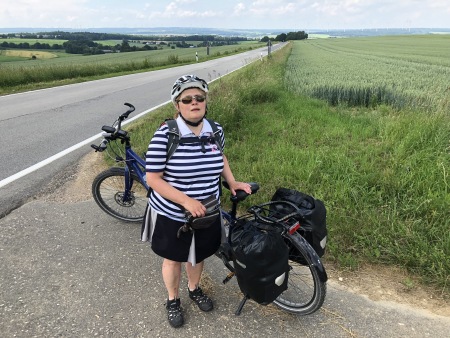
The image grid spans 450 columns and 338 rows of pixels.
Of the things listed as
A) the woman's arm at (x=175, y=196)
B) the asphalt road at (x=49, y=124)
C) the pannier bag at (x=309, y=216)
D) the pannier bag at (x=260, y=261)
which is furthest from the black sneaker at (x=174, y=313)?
the asphalt road at (x=49, y=124)

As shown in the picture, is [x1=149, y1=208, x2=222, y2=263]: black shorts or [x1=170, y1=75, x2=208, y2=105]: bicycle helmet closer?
[x1=170, y1=75, x2=208, y2=105]: bicycle helmet

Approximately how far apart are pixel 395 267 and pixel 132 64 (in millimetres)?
25427

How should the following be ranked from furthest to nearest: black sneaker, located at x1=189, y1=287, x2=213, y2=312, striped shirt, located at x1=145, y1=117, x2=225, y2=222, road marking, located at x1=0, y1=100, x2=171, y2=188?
1. road marking, located at x1=0, y1=100, x2=171, y2=188
2. black sneaker, located at x1=189, y1=287, x2=213, y2=312
3. striped shirt, located at x1=145, y1=117, x2=225, y2=222

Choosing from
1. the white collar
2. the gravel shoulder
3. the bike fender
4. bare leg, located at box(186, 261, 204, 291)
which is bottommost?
the gravel shoulder

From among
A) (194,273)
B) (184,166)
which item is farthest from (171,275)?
(184,166)

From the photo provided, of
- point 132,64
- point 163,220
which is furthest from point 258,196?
point 132,64

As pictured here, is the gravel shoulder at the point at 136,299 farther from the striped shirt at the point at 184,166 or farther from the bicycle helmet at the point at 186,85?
the bicycle helmet at the point at 186,85

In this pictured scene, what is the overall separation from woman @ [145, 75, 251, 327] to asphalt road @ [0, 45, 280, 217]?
2.59 m

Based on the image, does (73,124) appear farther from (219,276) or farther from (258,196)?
(219,276)

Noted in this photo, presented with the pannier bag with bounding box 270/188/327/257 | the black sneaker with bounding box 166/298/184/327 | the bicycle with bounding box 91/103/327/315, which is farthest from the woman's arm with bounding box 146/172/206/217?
the black sneaker with bounding box 166/298/184/327

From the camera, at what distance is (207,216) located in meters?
2.02

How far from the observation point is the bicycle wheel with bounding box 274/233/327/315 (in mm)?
2236

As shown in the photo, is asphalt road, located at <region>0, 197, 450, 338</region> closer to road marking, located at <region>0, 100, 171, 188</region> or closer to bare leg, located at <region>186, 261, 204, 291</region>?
bare leg, located at <region>186, 261, 204, 291</region>

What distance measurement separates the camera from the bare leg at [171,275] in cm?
234
